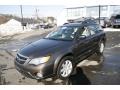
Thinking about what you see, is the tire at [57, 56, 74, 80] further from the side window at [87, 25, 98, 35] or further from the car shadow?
the side window at [87, 25, 98, 35]

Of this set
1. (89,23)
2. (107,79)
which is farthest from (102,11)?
(107,79)

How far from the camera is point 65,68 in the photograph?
5527mm

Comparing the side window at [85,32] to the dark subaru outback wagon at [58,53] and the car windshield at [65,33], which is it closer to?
the dark subaru outback wagon at [58,53]

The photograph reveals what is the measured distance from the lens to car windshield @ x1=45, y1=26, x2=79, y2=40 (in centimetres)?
616

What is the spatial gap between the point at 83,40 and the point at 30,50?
1.88 m

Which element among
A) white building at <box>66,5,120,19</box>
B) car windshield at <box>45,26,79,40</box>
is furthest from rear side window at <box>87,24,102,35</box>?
white building at <box>66,5,120,19</box>

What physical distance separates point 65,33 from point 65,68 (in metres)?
1.44

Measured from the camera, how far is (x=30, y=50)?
549cm

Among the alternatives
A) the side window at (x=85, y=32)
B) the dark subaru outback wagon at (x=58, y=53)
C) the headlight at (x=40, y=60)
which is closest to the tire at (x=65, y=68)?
the dark subaru outback wagon at (x=58, y=53)

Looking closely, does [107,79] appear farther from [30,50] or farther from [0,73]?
[0,73]

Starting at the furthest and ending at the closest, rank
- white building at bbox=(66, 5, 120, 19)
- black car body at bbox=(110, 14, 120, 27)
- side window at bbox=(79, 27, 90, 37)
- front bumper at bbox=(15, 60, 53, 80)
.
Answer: white building at bbox=(66, 5, 120, 19) < black car body at bbox=(110, 14, 120, 27) < side window at bbox=(79, 27, 90, 37) < front bumper at bbox=(15, 60, 53, 80)

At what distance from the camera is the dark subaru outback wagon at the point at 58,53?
502 cm

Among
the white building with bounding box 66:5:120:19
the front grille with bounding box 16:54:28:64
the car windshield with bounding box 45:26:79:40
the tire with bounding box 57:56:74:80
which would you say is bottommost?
the tire with bounding box 57:56:74:80

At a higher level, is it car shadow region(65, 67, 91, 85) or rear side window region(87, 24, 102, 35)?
rear side window region(87, 24, 102, 35)
